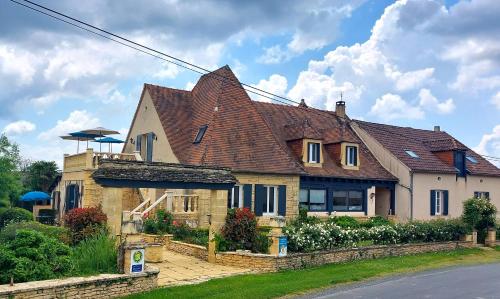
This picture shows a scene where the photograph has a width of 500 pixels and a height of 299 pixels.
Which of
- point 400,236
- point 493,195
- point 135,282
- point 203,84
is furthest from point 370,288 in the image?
point 493,195

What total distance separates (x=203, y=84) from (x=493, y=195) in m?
23.7

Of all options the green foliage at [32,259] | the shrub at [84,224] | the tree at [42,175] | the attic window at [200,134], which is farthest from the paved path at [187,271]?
the tree at [42,175]

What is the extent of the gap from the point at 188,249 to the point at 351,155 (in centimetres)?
1596

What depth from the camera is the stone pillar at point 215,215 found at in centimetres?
1862

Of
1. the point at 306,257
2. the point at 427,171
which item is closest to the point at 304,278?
the point at 306,257

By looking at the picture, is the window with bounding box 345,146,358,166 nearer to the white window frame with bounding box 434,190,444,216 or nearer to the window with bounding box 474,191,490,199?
the white window frame with bounding box 434,190,444,216

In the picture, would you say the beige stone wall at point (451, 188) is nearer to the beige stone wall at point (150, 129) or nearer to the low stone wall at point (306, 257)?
the low stone wall at point (306, 257)

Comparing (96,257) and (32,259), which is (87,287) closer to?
(32,259)

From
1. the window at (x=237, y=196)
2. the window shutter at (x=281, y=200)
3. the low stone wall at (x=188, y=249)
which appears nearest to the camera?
the low stone wall at (x=188, y=249)

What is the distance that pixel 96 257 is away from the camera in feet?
45.9

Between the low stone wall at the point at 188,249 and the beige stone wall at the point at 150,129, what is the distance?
7198 millimetres

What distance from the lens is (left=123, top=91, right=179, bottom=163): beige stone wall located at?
28.8 meters

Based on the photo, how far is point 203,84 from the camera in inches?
1298

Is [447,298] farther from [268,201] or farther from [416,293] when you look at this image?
[268,201]
